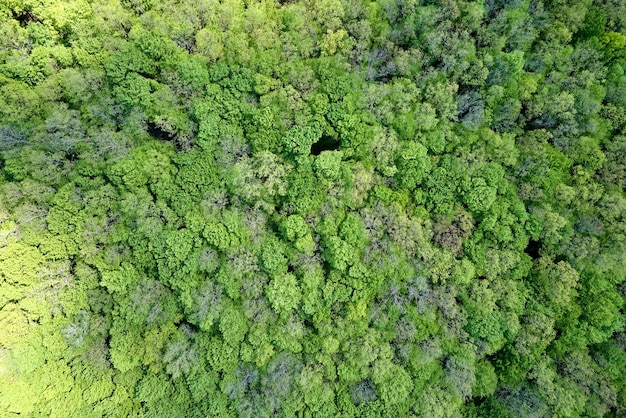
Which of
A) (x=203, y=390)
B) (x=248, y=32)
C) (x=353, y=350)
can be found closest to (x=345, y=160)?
(x=248, y=32)

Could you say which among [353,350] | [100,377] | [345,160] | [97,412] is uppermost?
[345,160]

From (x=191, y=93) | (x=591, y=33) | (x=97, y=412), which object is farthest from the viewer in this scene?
(x=591, y=33)

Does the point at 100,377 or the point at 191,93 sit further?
the point at 191,93

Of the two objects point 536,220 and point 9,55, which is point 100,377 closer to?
point 9,55

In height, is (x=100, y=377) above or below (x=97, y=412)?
above

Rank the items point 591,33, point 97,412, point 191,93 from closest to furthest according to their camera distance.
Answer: point 97,412 → point 191,93 → point 591,33

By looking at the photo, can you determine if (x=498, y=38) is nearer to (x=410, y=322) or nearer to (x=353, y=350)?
(x=410, y=322)

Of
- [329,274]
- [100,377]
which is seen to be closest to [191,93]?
[329,274]
